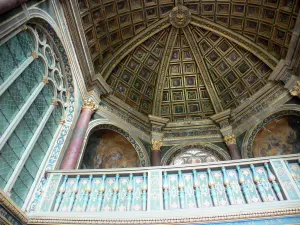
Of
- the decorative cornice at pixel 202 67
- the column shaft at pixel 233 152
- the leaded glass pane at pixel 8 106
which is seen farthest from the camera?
the decorative cornice at pixel 202 67

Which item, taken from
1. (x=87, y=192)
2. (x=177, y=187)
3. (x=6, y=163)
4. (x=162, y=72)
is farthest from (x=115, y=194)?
(x=162, y=72)

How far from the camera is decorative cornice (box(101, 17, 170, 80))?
42.9 ft

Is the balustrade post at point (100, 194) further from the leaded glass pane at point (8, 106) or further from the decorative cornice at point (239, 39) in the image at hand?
the decorative cornice at point (239, 39)

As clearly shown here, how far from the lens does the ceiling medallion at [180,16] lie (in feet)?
45.0

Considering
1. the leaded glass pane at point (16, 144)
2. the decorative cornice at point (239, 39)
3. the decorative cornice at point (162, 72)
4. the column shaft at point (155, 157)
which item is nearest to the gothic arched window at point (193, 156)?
the column shaft at point (155, 157)

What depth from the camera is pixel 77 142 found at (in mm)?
8844

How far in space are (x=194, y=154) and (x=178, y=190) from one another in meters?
7.30

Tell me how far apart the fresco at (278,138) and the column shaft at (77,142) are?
24.5 feet

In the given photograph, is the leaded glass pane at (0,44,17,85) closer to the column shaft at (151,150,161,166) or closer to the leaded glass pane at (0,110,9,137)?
the leaded glass pane at (0,110,9,137)

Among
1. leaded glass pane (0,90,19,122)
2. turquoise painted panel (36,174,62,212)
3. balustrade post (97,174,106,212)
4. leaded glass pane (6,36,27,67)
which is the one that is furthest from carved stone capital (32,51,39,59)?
balustrade post (97,174,106,212)

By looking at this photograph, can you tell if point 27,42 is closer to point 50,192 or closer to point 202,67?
point 50,192

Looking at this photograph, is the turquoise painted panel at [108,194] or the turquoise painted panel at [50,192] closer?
the turquoise painted panel at [108,194]

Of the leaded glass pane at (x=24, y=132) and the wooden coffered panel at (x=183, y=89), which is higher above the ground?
the wooden coffered panel at (x=183, y=89)

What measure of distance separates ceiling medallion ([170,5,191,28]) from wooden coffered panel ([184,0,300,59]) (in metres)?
0.29
